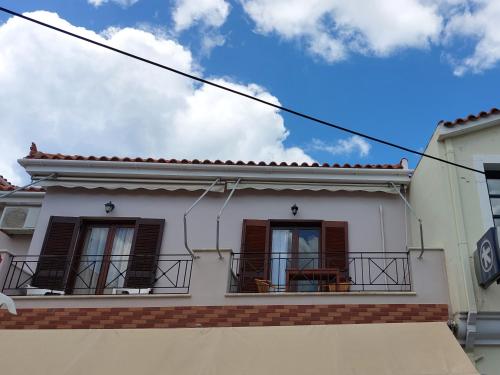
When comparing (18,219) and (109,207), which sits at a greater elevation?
(109,207)

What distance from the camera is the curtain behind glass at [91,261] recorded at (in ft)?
36.9

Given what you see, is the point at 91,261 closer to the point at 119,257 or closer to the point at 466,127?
the point at 119,257

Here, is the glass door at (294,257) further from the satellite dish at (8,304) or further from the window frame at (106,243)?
the satellite dish at (8,304)

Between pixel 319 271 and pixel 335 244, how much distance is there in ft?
3.00

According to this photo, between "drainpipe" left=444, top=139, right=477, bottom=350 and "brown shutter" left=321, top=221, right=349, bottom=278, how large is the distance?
8.47 ft

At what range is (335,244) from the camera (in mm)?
11141

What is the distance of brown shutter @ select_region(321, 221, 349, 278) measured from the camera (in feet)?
35.9

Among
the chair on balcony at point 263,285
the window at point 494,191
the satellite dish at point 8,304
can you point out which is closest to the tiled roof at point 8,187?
the satellite dish at point 8,304

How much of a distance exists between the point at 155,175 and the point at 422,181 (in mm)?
6184

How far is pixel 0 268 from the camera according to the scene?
33.6 ft

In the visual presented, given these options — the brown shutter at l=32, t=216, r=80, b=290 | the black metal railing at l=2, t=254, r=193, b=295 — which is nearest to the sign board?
the black metal railing at l=2, t=254, r=193, b=295

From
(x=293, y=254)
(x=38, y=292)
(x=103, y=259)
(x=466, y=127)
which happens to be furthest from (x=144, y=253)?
(x=466, y=127)

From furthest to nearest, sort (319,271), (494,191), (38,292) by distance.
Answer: (319,271) < (38,292) < (494,191)

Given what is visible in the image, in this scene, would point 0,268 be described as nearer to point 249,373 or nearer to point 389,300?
point 249,373
